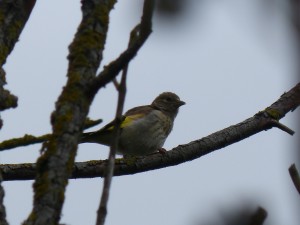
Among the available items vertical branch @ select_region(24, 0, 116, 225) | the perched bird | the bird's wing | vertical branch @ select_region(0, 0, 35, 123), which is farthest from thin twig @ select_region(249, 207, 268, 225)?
the bird's wing

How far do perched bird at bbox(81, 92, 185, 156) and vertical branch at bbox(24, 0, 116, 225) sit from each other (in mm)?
5570

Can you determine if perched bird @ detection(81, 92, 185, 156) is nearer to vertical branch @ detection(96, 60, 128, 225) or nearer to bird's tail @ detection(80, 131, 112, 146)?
bird's tail @ detection(80, 131, 112, 146)

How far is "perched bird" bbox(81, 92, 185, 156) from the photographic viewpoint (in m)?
8.38

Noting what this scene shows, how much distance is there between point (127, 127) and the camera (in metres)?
8.56

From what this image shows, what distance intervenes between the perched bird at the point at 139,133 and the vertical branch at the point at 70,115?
5570 mm

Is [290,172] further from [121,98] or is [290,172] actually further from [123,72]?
[123,72]

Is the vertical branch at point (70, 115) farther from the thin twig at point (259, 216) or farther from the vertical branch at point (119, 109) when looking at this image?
the thin twig at point (259, 216)

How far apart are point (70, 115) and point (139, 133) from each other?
20.7 feet

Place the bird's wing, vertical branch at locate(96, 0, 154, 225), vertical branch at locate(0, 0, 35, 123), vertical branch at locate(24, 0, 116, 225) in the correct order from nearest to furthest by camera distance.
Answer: vertical branch at locate(96, 0, 154, 225), vertical branch at locate(24, 0, 116, 225), vertical branch at locate(0, 0, 35, 123), the bird's wing

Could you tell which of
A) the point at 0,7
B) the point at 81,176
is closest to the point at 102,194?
the point at 0,7

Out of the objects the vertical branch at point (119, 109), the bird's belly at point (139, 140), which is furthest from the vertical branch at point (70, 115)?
the bird's belly at point (139, 140)

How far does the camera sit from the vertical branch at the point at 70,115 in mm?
2098

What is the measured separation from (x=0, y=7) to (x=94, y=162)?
2.24 metres

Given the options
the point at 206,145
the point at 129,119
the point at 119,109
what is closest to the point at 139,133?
the point at 129,119
